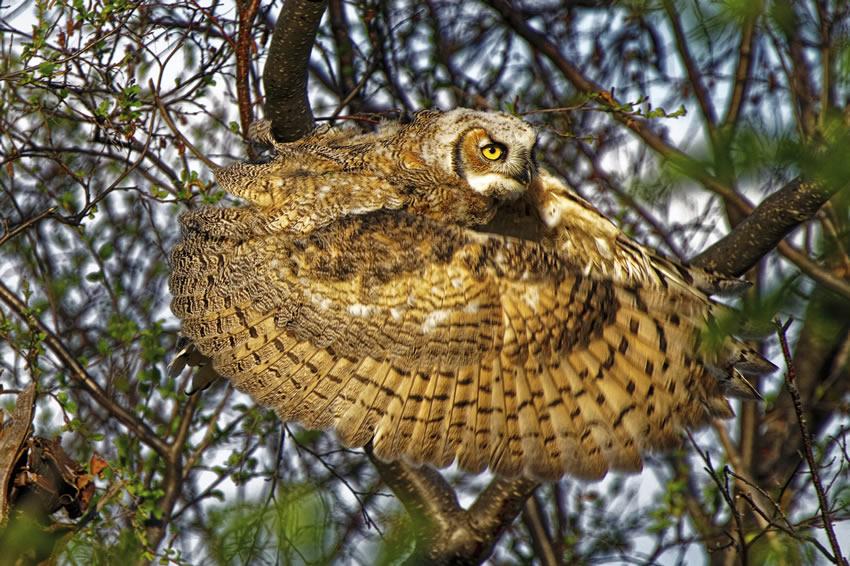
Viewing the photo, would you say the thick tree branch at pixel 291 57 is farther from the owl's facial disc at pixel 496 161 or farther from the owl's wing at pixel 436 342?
the owl's facial disc at pixel 496 161

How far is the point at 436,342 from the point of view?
3305mm

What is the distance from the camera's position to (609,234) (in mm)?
3211

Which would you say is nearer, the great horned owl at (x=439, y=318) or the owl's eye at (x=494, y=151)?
the great horned owl at (x=439, y=318)

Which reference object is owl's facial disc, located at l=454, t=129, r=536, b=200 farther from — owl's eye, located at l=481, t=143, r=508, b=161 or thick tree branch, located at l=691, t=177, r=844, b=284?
thick tree branch, located at l=691, t=177, r=844, b=284

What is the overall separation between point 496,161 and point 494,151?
5cm

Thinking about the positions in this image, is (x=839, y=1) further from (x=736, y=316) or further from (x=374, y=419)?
(x=374, y=419)

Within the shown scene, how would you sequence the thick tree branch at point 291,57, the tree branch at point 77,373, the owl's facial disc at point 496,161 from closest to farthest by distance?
the thick tree branch at point 291,57 < the owl's facial disc at point 496,161 < the tree branch at point 77,373

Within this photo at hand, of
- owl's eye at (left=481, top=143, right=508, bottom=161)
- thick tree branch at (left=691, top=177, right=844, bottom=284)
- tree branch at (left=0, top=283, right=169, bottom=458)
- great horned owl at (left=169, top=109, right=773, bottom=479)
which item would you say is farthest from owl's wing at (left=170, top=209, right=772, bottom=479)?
tree branch at (left=0, top=283, right=169, bottom=458)

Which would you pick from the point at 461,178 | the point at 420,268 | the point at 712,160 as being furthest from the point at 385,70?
the point at 712,160

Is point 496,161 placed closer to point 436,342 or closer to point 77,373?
point 436,342

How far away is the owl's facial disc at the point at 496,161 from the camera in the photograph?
10.9 ft

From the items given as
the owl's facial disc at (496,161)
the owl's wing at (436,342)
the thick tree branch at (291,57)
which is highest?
the owl's facial disc at (496,161)

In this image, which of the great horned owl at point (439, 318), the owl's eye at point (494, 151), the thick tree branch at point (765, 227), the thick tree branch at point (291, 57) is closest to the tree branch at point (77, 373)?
the great horned owl at point (439, 318)

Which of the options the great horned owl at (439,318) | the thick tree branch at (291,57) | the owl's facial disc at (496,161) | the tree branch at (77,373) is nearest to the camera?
the thick tree branch at (291,57)
